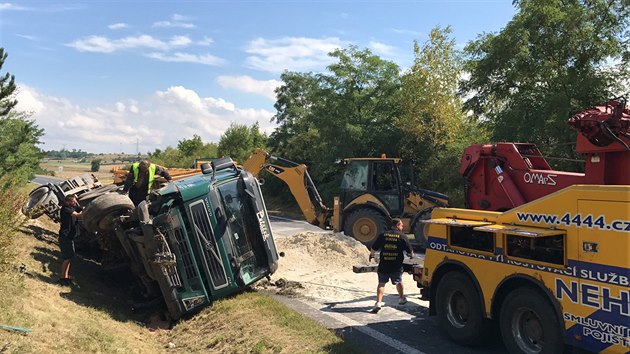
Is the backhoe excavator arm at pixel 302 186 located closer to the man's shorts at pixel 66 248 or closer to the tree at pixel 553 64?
the tree at pixel 553 64

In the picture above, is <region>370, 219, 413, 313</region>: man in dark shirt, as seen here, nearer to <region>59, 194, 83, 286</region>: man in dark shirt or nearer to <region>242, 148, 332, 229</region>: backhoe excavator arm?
<region>59, 194, 83, 286</region>: man in dark shirt

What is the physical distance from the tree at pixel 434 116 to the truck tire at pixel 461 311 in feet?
47.4

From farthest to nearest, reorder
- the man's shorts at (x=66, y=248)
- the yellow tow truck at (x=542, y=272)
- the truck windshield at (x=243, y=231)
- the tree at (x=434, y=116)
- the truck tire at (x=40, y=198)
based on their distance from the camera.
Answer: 1. the tree at (x=434, y=116)
2. the truck tire at (x=40, y=198)
3. the man's shorts at (x=66, y=248)
4. the truck windshield at (x=243, y=231)
5. the yellow tow truck at (x=542, y=272)

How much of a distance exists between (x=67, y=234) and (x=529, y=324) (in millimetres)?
7693

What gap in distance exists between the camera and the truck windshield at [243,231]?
8281 millimetres

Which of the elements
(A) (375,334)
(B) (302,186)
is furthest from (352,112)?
(A) (375,334)

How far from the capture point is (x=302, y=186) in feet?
50.6

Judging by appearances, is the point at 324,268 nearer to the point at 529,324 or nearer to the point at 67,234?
the point at 67,234

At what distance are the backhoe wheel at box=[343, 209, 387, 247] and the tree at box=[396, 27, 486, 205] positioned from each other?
7.09 m

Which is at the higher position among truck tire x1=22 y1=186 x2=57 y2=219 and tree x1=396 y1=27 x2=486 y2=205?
tree x1=396 y1=27 x2=486 y2=205

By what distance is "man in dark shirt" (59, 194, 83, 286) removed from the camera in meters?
8.84

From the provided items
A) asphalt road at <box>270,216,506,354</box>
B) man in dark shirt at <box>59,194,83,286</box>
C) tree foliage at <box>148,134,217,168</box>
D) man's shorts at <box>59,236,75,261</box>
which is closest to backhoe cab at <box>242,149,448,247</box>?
asphalt road at <box>270,216,506,354</box>

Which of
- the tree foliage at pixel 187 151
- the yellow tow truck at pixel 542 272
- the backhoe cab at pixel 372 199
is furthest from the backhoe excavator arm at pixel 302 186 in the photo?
the tree foliage at pixel 187 151

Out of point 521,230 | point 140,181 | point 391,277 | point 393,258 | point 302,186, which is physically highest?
point 140,181
